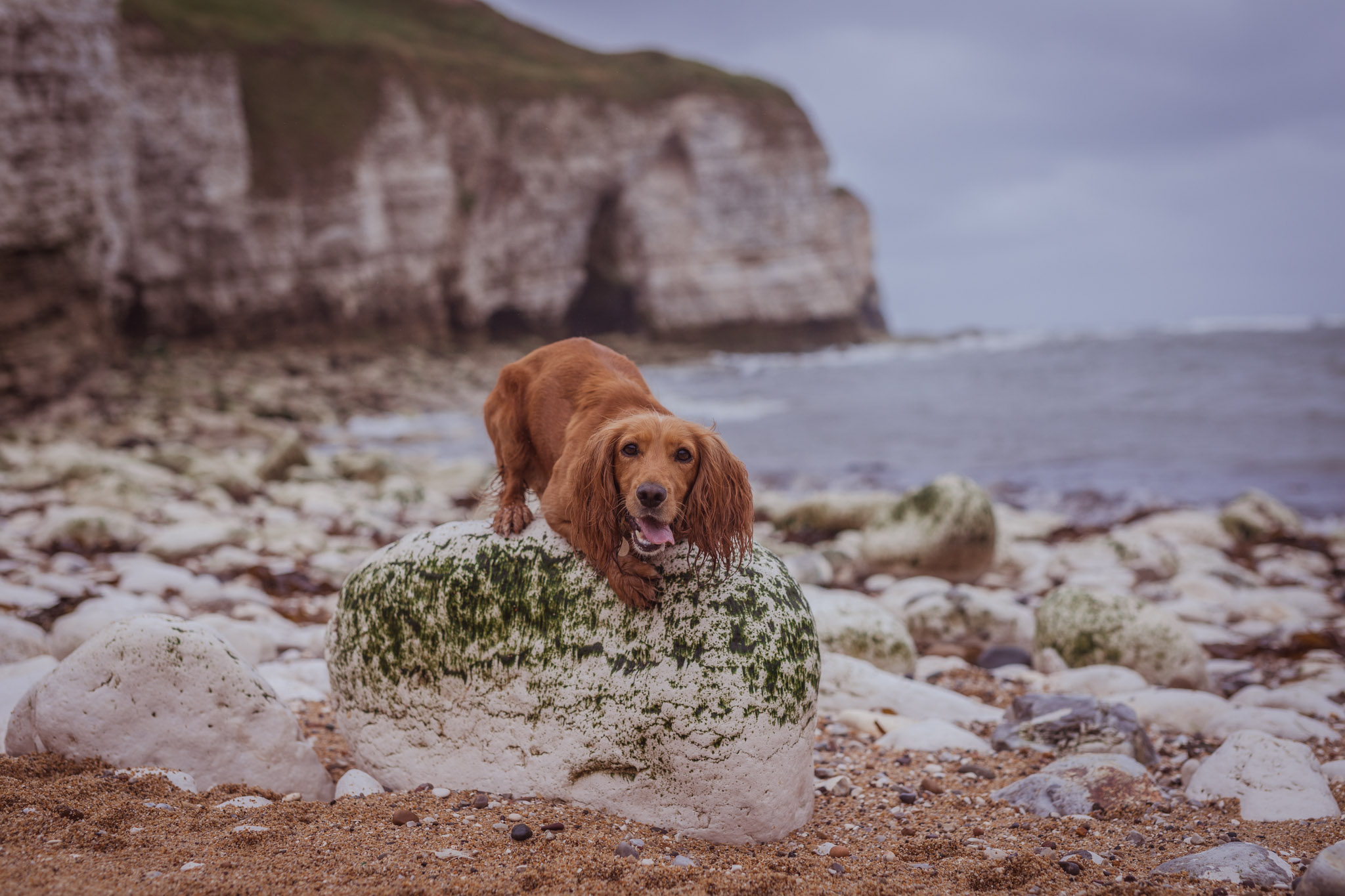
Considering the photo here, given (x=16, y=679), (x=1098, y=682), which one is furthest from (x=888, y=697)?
(x=16, y=679)

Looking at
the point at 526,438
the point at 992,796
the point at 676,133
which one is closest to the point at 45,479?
the point at 526,438

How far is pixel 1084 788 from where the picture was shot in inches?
160

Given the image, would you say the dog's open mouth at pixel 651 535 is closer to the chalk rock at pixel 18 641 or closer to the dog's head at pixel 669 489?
the dog's head at pixel 669 489

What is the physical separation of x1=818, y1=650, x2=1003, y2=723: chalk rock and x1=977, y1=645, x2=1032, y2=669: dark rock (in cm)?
120

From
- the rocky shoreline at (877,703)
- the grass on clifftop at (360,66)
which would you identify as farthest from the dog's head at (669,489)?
the grass on clifftop at (360,66)

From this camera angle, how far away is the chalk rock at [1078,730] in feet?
15.2

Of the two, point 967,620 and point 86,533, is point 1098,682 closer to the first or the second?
point 967,620

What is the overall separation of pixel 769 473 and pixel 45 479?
1165 cm

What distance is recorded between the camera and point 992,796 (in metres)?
4.13

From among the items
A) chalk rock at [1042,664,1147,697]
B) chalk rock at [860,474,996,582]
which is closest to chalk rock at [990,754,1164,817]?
chalk rock at [1042,664,1147,697]

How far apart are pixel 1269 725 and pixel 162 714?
556cm

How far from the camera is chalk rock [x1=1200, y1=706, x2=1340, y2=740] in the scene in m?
4.98

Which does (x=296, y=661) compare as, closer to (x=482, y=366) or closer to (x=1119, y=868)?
(x=1119, y=868)

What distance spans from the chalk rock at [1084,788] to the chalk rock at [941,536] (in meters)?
4.77
